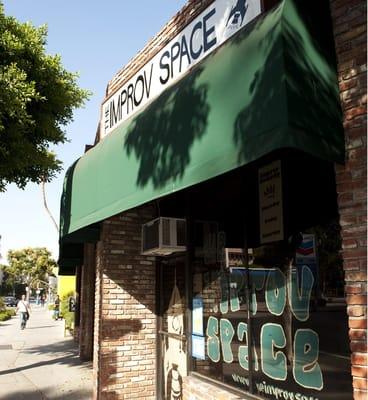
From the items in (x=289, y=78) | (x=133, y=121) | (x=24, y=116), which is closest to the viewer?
(x=289, y=78)

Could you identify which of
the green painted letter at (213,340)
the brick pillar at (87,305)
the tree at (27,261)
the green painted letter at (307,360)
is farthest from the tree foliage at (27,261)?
the green painted letter at (307,360)

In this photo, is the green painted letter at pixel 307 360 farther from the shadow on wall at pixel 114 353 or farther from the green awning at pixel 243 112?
the shadow on wall at pixel 114 353

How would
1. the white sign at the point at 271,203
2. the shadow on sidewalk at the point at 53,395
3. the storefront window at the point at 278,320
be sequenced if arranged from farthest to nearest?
1. the shadow on sidewalk at the point at 53,395
2. the white sign at the point at 271,203
3. the storefront window at the point at 278,320

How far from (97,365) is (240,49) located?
5.32m

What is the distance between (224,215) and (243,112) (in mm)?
2435

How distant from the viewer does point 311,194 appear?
4.81 m

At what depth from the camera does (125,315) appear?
7395mm

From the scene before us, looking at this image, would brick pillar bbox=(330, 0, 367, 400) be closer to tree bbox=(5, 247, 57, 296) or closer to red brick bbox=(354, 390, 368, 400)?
red brick bbox=(354, 390, 368, 400)

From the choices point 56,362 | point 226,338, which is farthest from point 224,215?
point 56,362

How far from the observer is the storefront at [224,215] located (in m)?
3.66

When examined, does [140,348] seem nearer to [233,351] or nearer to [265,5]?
[233,351]

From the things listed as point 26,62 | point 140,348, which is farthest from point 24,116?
point 140,348

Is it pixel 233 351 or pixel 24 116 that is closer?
pixel 233 351

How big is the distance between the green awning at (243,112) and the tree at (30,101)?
3.54m
